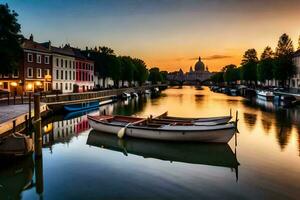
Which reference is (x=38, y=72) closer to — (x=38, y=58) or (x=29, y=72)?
(x=29, y=72)

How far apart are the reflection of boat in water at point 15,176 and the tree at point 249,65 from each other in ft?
398

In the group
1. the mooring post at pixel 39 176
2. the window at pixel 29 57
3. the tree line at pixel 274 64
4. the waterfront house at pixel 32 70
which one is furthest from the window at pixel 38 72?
the tree line at pixel 274 64

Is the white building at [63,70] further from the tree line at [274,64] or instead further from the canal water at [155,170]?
the tree line at [274,64]

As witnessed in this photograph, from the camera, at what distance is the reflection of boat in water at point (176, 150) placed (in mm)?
22222

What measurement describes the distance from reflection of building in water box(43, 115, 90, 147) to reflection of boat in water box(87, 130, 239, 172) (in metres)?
3.15

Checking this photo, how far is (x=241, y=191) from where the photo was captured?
16.0 metres

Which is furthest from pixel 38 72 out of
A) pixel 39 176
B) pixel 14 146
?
pixel 39 176

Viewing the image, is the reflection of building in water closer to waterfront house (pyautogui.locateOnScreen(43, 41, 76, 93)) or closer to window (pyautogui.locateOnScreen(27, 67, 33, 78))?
window (pyautogui.locateOnScreen(27, 67, 33, 78))

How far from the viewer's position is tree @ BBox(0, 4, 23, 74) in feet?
158

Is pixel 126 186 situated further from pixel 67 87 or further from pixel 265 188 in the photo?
pixel 67 87

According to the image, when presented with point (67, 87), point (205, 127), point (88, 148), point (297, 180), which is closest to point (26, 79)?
point (67, 87)

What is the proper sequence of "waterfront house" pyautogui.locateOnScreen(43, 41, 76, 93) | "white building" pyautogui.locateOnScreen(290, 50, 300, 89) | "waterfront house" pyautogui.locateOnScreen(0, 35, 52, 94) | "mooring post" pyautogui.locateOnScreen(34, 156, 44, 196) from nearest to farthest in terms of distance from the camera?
"mooring post" pyautogui.locateOnScreen(34, 156, 44, 196)
"waterfront house" pyautogui.locateOnScreen(0, 35, 52, 94)
"waterfront house" pyautogui.locateOnScreen(43, 41, 76, 93)
"white building" pyautogui.locateOnScreen(290, 50, 300, 89)

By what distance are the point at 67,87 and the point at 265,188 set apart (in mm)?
68013

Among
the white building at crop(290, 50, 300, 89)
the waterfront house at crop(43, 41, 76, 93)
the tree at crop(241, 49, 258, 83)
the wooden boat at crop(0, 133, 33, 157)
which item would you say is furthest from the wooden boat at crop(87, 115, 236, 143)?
the tree at crop(241, 49, 258, 83)
